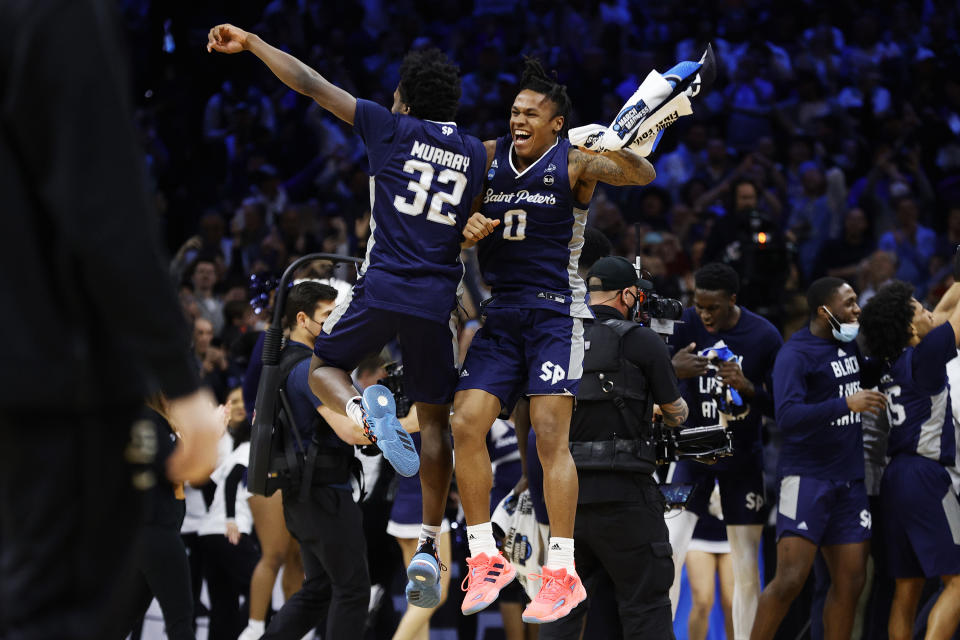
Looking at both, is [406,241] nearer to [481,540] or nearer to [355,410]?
[355,410]

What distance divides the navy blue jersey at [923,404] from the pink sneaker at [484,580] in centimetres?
333

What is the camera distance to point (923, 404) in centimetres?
749

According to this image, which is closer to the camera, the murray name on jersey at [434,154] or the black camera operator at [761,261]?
the murray name on jersey at [434,154]

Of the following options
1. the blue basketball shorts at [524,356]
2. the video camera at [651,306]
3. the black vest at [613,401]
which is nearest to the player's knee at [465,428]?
the blue basketball shorts at [524,356]

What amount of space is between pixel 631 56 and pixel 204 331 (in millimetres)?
7027

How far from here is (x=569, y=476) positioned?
5.54m

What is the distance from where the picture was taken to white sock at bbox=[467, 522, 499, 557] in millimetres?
5551

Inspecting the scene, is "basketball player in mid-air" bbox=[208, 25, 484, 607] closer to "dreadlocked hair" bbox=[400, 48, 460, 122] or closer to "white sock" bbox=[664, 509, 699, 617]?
"dreadlocked hair" bbox=[400, 48, 460, 122]

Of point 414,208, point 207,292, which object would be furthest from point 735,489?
point 207,292

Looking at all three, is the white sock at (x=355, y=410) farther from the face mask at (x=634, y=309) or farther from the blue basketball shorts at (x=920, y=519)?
the blue basketball shorts at (x=920, y=519)

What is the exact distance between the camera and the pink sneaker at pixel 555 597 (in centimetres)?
532

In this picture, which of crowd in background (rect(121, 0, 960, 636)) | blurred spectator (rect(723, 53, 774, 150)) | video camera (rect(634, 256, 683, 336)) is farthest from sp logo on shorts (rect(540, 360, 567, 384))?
blurred spectator (rect(723, 53, 774, 150))

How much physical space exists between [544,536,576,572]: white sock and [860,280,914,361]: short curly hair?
10.4ft

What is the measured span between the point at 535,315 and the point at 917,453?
3.39 metres
